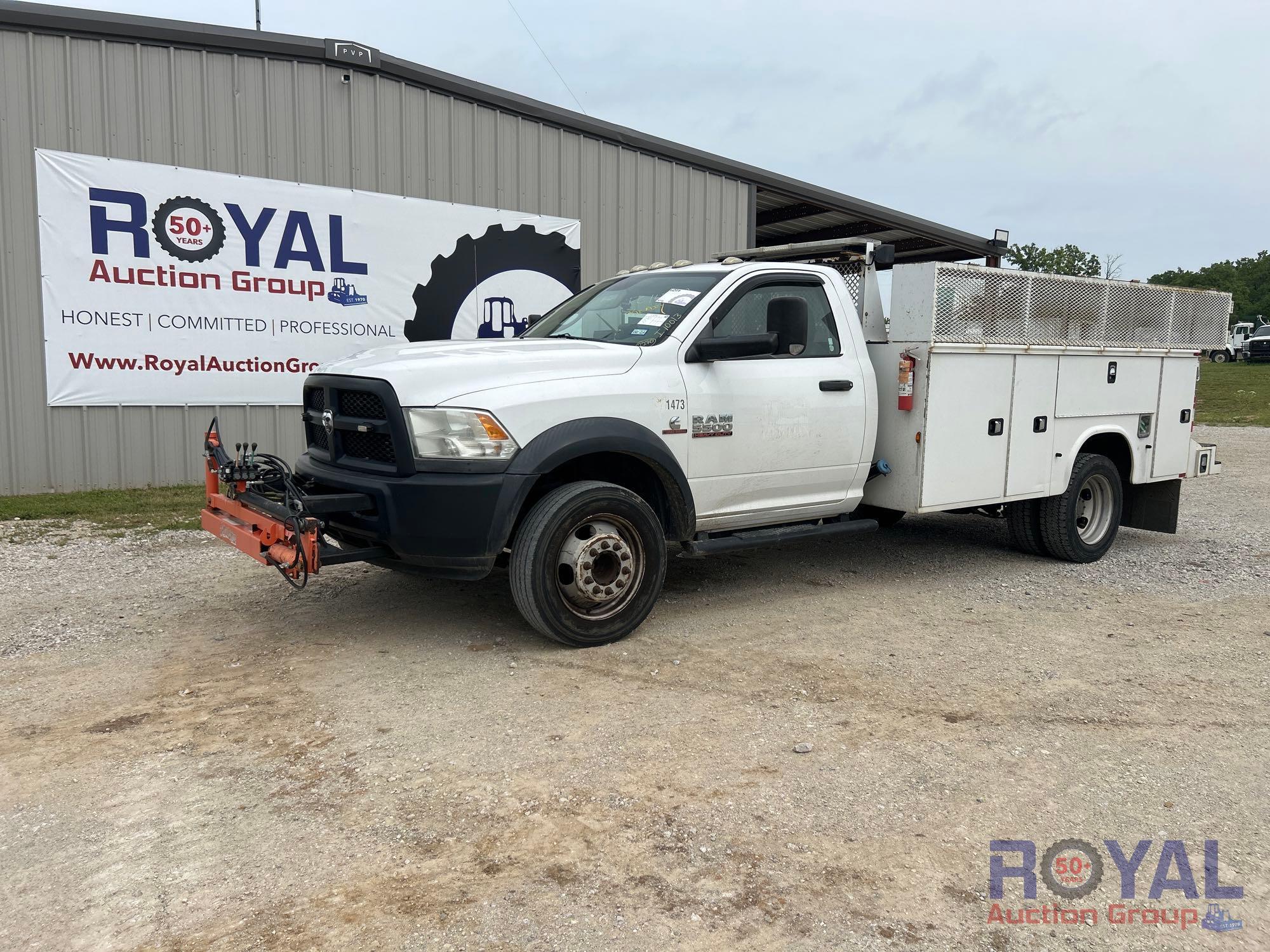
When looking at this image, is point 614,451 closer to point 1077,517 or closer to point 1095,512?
point 1077,517

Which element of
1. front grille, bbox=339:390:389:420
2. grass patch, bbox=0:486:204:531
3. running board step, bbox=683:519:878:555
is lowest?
grass patch, bbox=0:486:204:531

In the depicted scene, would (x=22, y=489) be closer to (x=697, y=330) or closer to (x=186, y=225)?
A: (x=186, y=225)

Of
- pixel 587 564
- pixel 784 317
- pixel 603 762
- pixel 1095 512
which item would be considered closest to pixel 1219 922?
pixel 603 762

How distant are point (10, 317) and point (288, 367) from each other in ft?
8.49

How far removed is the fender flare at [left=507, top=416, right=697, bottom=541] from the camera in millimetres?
4828

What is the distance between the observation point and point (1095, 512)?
7.75m

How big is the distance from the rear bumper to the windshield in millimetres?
1309

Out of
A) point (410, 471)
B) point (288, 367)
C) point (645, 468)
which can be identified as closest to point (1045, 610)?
point (645, 468)

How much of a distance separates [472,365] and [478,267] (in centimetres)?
753

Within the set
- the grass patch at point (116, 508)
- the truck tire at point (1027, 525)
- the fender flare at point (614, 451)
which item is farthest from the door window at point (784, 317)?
the grass patch at point (116, 508)

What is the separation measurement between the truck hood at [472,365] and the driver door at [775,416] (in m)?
0.54

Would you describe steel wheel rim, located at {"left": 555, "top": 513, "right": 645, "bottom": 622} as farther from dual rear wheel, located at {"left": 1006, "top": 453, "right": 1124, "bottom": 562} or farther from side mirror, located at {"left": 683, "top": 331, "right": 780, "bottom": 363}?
dual rear wheel, located at {"left": 1006, "top": 453, "right": 1124, "bottom": 562}

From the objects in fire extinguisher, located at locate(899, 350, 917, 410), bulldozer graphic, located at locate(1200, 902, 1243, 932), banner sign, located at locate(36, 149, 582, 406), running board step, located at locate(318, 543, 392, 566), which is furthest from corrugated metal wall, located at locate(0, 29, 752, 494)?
bulldozer graphic, located at locate(1200, 902, 1243, 932)

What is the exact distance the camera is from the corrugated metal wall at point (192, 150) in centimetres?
921
